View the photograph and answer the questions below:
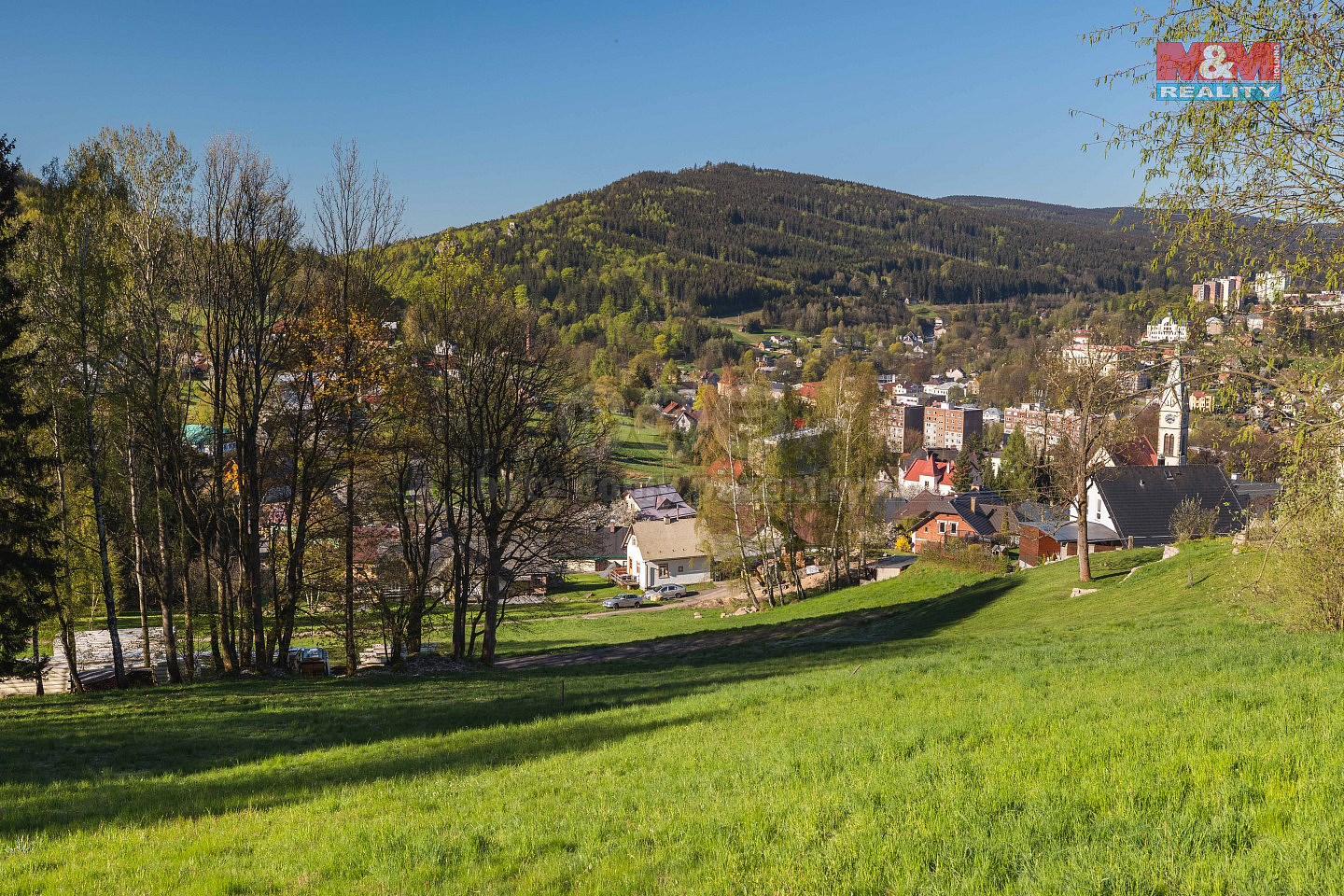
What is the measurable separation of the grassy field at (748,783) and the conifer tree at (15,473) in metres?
2.27

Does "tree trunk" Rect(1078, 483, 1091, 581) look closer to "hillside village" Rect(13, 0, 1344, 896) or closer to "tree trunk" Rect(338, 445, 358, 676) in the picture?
"hillside village" Rect(13, 0, 1344, 896)

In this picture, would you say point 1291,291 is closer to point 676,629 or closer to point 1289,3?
point 1289,3

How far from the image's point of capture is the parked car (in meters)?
Result: 55.1

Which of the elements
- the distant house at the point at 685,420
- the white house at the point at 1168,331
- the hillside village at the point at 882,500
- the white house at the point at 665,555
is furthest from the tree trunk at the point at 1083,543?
the distant house at the point at 685,420

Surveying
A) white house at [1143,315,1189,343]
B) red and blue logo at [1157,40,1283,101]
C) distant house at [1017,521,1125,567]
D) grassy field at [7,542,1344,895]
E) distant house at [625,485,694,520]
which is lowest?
distant house at [1017,521,1125,567]

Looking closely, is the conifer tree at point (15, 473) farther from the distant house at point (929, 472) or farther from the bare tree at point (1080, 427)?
the distant house at point (929, 472)

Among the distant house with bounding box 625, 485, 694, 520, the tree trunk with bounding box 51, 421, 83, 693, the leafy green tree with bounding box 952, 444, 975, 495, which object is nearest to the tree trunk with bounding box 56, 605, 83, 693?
the tree trunk with bounding box 51, 421, 83, 693

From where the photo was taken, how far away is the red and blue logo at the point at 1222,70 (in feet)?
23.6

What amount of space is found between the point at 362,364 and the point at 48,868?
13.8 m

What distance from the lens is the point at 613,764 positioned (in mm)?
8719

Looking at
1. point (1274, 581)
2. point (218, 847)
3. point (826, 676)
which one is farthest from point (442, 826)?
point (1274, 581)

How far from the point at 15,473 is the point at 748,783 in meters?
16.1

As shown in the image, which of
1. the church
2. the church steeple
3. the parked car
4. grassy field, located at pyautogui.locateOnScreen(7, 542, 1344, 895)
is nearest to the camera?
grassy field, located at pyautogui.locateOnScreen(7, 542, 1344, 895)

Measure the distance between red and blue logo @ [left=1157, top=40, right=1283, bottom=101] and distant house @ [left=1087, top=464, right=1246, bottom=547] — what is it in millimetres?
40235
